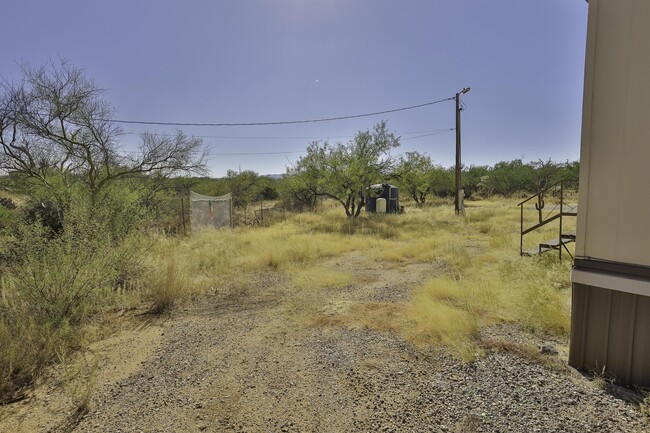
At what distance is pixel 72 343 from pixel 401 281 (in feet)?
17.3

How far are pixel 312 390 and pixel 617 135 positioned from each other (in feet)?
10.6

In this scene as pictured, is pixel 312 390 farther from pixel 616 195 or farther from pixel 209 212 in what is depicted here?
pixel 209 212

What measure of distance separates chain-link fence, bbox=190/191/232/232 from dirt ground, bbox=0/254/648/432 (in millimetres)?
9495

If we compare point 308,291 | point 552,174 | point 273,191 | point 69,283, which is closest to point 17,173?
point 69,283

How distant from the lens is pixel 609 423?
84.4 inches

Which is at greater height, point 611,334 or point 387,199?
point 387,199

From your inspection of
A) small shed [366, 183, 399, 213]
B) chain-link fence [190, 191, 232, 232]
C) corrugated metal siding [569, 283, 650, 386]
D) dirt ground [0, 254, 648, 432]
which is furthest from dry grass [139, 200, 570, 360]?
small shed [366, 183, 399, 213]

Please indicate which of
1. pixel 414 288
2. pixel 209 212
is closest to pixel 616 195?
pixel 414 288

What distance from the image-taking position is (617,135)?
254 centimetres

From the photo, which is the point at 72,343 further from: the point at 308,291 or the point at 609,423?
the point at 609,423

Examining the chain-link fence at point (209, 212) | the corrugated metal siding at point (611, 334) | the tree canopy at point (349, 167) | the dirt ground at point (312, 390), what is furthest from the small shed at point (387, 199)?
the corrugated metal siding at point (611, 334)

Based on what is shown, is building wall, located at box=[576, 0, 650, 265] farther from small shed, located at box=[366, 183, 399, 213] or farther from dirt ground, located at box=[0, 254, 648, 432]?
small shed, located at box=[366, 183, 399, 213]

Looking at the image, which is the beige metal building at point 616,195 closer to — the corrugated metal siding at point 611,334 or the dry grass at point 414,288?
the corrugated metal siding at point 611,334

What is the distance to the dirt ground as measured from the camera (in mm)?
2346
